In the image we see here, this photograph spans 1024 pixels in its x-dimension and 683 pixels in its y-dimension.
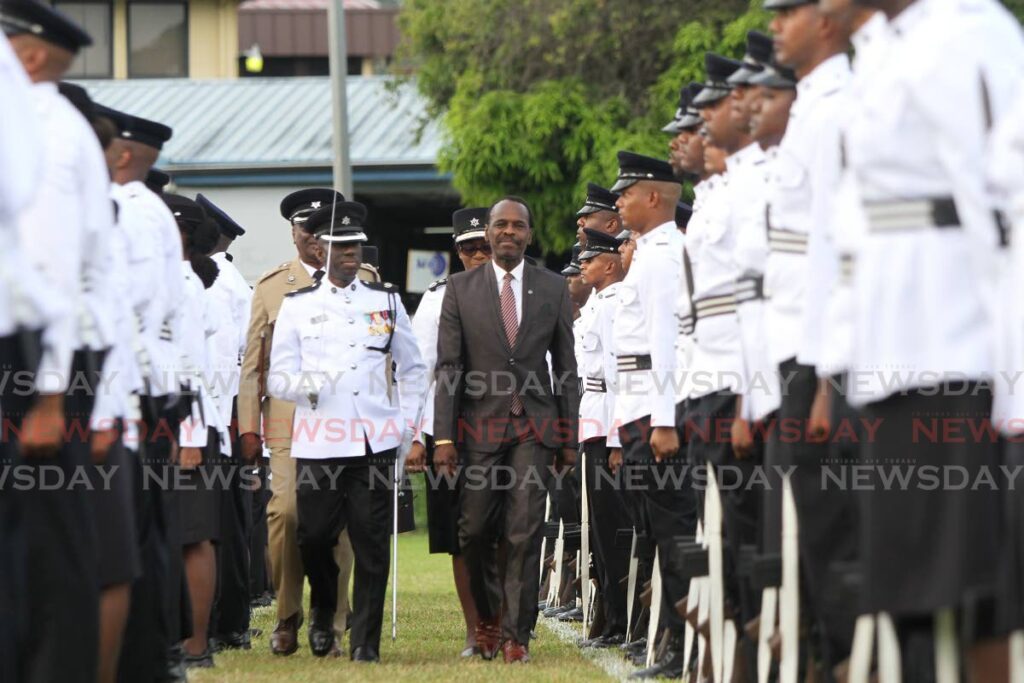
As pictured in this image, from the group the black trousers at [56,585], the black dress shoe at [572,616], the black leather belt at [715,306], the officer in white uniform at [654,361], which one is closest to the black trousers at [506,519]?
the officer in white uniform at [654,361]

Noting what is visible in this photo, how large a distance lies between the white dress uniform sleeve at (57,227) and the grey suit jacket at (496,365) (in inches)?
197

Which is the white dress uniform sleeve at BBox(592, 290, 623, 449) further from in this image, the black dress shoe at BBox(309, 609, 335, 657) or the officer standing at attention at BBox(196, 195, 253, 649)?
the officer standing at attention at BBox(196, 195, 253, 649)

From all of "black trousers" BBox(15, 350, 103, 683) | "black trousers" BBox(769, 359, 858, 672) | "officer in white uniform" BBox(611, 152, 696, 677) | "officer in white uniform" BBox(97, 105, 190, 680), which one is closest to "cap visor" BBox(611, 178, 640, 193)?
"officer in white uniform" BBox(611, 152, 696, 677)

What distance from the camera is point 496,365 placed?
11.6 metres

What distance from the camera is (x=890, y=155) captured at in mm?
5512

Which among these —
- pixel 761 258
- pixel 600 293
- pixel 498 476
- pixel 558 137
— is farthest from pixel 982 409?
pixel 558 137

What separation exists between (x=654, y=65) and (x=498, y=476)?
612 inches

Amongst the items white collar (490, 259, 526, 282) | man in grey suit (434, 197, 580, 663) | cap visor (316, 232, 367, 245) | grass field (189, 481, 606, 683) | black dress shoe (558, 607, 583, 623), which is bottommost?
black dress shoe (558, 607, 583, 623)

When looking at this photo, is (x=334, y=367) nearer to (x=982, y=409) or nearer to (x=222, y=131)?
(x=982, y=409)

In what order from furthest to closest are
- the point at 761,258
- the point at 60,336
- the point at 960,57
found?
1. the point at 761,258
2. the point at 60,336
3. the point at 960,57

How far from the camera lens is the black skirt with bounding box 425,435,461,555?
11.7 metres

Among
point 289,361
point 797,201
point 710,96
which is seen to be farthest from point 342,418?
point 797,201

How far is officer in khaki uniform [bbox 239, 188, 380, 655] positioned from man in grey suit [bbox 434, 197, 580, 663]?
→ 1.06 meters

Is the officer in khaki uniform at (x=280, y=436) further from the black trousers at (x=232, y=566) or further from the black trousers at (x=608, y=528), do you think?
the black trousers at (x=608, y=528)
